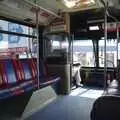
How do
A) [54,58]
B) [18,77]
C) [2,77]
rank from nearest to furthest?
[2,77]
[18,77]
[54,58]

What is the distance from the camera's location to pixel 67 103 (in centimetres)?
459

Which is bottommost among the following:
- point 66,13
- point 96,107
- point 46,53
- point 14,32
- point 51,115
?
point 51,115

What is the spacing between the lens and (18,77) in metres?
4.22

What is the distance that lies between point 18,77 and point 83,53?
302 centimetres

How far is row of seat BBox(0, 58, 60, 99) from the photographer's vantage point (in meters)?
3.41

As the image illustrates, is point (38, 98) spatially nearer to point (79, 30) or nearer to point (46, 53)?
point (46, 53)

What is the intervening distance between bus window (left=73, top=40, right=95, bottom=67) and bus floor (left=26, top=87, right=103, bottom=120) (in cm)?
140

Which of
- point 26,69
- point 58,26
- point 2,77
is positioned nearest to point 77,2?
point 58,26

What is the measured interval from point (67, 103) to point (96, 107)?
9.70 feet

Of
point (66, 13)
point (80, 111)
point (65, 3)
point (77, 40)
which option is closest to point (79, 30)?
point (77, 40)

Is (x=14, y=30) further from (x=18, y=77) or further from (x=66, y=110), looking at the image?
(x=66, y=110)

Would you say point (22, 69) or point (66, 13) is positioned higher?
point (66, 13)

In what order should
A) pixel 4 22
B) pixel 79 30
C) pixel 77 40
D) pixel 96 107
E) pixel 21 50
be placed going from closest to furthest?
pixel 96 107
pixel 4 22
pixel 21 50
pixel 79 30
pixel 77 40

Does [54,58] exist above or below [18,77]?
above
